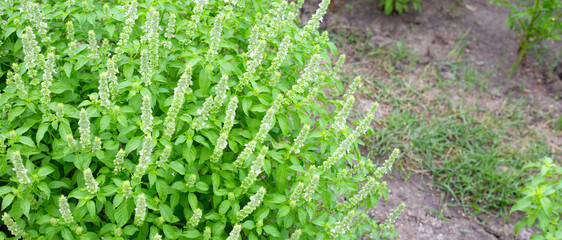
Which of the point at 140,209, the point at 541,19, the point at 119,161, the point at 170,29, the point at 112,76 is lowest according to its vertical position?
the point at 541,19

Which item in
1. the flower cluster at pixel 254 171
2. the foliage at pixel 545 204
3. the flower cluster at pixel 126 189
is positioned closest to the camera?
the flower cluster at pixel 126 189

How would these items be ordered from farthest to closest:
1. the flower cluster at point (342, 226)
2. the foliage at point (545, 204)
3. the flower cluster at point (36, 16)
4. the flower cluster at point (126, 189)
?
the foliage at point (545, 204) → the flower cluster at point (342, 226) → the flower cluster at point (36, 16) → the flower cluster at point (126, 189)

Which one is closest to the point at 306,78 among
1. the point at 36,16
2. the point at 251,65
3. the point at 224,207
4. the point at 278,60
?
the point at 278,60

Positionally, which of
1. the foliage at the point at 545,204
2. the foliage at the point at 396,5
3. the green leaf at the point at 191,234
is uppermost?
the green leaf at the point at 191,234

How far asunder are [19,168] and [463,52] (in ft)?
19.4

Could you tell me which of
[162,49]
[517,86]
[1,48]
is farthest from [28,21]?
[517,86]

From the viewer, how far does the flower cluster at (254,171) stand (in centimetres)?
256

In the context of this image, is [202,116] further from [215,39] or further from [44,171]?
[44,171]

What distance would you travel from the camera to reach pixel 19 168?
2.40 meters

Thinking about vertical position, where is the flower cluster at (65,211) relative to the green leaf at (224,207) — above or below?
above

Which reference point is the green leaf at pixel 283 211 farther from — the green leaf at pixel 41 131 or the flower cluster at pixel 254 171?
the green leaf at pixel 41 131

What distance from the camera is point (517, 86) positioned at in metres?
6.45

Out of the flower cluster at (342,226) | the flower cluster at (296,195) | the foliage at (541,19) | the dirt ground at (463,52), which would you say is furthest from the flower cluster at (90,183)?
the foliage at (541,19)

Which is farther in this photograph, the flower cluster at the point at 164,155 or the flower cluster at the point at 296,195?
the flower cluster at the point at 296,195
